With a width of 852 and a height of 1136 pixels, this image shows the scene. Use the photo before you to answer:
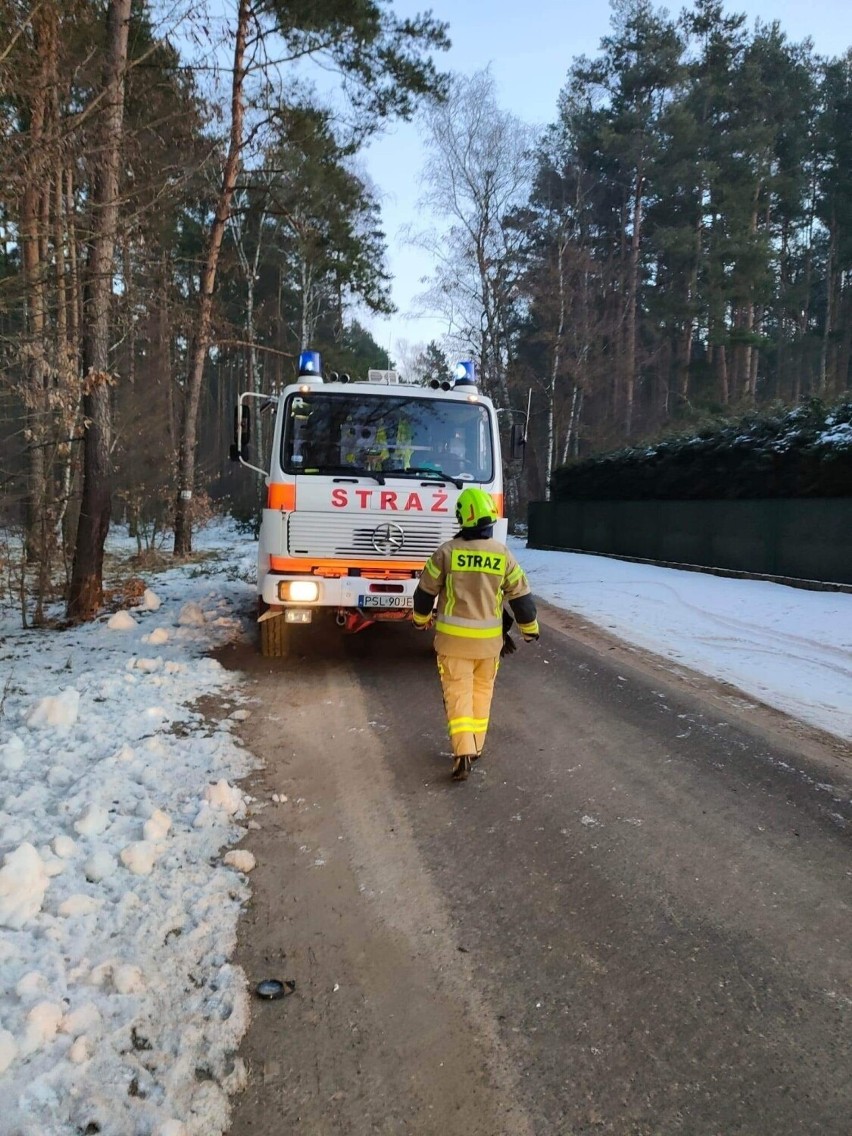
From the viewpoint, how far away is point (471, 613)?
4.56m

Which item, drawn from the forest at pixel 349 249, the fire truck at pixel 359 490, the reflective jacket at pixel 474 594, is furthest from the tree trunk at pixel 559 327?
the reflective jacket at pixel 474 594

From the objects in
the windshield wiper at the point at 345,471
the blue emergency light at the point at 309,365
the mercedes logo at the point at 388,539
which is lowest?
the mercedes logo at the point at 388,539

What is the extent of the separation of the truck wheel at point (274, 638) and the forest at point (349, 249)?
297 centimetres

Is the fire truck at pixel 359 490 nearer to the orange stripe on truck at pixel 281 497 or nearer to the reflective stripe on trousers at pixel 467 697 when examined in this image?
the orange stripe on truck at pixel 281 497

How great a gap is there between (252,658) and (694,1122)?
5.81 meters

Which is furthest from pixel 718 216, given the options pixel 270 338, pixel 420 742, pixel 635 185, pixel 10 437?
pixel 420 742

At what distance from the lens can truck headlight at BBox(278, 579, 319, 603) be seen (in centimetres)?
648

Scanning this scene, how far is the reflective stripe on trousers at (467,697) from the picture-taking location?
14.9 feet

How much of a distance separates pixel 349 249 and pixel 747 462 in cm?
1339

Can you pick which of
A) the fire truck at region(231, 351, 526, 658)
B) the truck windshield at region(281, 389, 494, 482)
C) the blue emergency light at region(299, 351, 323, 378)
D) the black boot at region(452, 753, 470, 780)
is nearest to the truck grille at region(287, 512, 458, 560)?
the fire truck at region(231, 351, 526, 658)

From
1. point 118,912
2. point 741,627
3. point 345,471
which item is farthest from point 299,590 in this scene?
point 741,627

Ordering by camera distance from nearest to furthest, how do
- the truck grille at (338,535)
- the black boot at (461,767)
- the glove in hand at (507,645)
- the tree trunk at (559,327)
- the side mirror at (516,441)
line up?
the black boot at (461,767) → the glove in hand at (507,645) → the truck grille at (338,535) → the side mirror at (516,441) → the tree trunk at (559,327)

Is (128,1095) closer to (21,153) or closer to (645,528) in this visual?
(21,153)

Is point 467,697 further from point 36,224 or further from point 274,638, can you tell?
point 36,224
